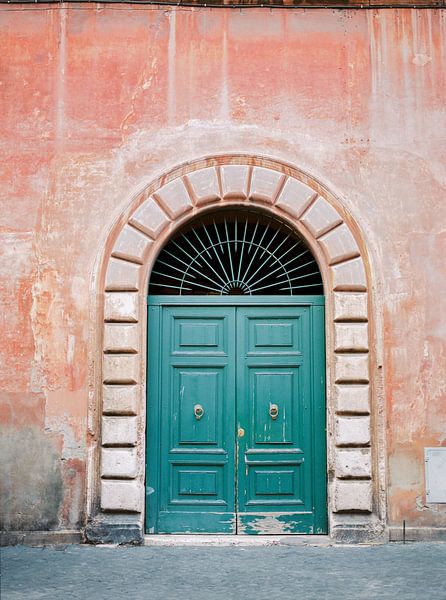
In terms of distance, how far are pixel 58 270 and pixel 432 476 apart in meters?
4.08

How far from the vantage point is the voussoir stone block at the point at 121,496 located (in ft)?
24.0

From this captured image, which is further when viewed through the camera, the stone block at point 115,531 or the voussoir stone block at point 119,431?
the voussoir stone block at point 119,431

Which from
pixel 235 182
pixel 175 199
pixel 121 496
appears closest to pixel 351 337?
pixel 235 182

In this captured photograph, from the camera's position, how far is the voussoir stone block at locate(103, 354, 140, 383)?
744 centimetres

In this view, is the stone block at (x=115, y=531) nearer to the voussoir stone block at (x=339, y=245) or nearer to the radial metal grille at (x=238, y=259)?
the radial metal grille at (x=238, y=259)

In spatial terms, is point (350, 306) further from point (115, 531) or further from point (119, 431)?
point (115, 531)

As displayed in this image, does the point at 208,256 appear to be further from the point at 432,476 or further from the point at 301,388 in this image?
the point at 432,476

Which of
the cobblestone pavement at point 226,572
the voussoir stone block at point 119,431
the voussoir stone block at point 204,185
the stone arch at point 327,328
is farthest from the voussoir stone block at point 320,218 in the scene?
the cobblestone pavement at point 226,572

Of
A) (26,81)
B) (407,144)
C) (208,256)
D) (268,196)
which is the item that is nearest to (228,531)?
(208,256)

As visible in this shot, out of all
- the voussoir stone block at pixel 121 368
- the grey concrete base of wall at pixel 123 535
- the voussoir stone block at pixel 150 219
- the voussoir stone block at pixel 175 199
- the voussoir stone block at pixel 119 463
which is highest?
the voussoir stone block at pixel 175 199

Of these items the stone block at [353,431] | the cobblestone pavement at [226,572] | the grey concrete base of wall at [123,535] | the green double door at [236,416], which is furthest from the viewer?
the green double door at [236,416]

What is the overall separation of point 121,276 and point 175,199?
0.92 metres

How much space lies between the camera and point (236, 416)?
7.65 meters

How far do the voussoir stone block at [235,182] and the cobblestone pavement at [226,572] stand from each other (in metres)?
3.35
